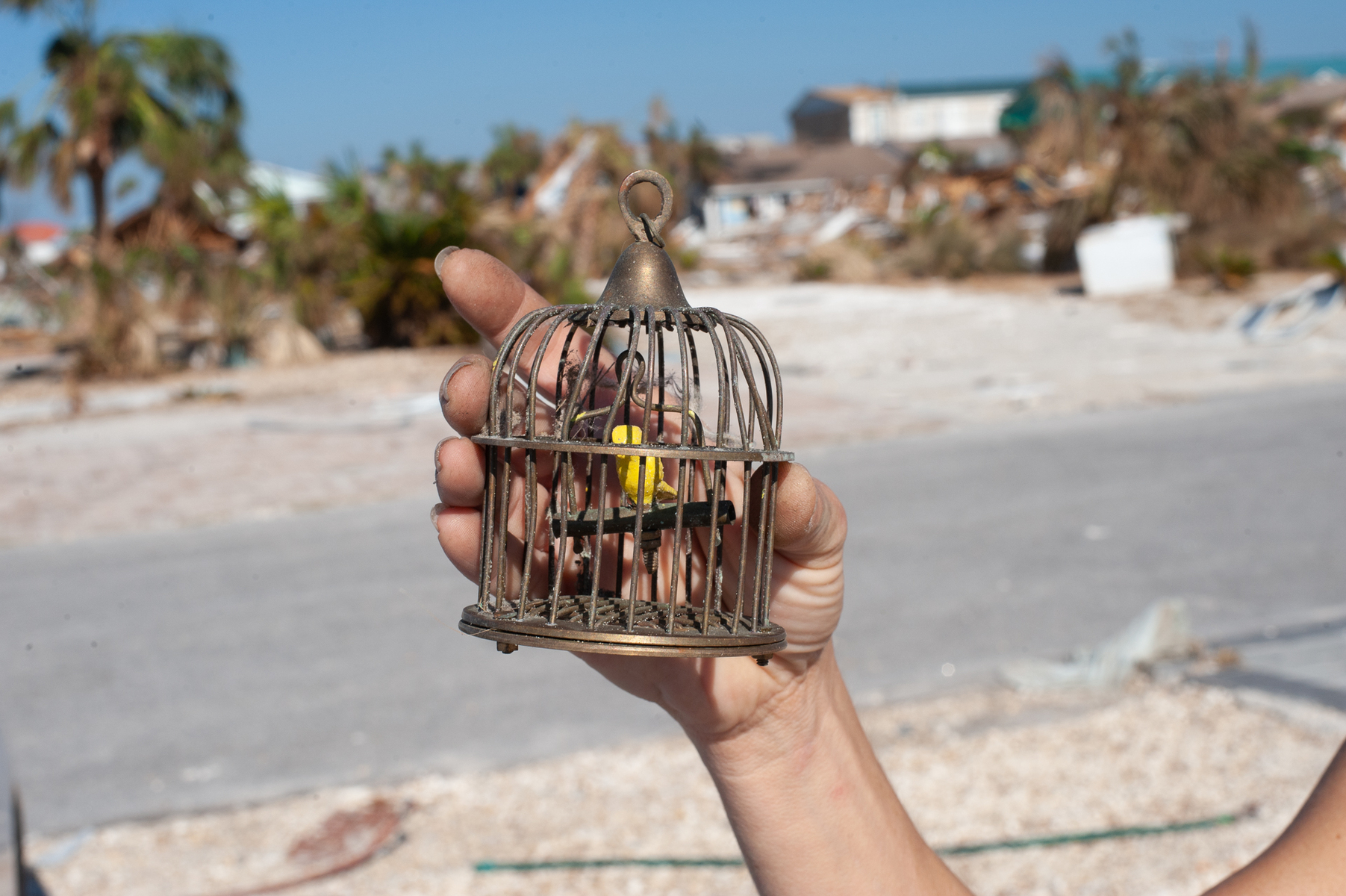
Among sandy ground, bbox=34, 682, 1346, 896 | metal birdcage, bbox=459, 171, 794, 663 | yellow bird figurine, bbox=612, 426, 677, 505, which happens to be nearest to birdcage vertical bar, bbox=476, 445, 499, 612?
metal birdcage, bbox=459, 171, 794, 663

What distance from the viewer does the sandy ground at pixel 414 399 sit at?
29.0 feet

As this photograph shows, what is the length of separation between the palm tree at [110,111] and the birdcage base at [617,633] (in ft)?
62.7

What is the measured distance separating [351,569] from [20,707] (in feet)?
6.72

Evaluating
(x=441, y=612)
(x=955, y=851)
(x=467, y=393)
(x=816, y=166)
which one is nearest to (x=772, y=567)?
(x=467, y=393)

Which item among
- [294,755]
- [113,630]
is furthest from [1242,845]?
[113,630]

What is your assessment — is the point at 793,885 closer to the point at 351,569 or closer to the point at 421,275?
the point at 351,569

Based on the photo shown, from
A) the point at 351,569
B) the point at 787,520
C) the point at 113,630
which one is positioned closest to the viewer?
the point at 787,520

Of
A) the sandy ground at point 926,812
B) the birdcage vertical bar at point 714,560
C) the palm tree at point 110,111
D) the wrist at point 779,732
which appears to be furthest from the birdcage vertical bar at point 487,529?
the palm tree at point 110,111

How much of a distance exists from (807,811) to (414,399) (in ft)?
36.8

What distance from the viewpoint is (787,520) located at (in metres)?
1.39

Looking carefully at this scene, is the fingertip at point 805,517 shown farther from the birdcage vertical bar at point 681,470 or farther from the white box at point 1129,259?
the white box at point 1129,259

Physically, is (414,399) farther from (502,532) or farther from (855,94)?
(855,94)

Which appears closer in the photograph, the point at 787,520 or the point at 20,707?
the point at 787,520

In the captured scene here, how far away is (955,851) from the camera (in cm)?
343
